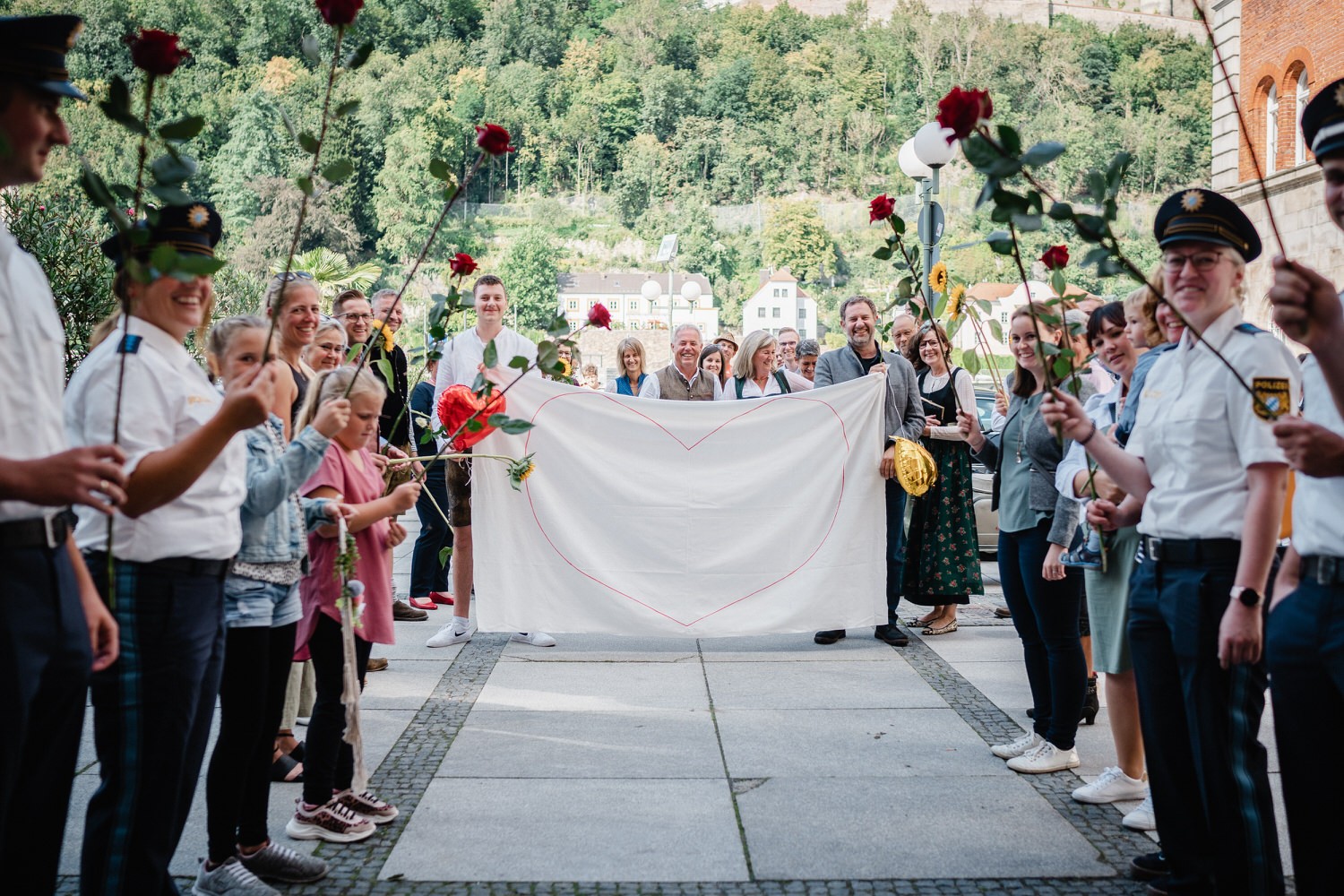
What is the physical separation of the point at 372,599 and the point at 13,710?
6.45ft

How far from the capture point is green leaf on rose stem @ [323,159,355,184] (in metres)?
2.62

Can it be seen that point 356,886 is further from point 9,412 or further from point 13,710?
point 9,412

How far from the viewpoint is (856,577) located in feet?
23.3

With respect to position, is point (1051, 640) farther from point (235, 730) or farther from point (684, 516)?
point (235, 730)

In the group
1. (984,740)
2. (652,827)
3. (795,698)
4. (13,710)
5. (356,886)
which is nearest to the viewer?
(13,710)

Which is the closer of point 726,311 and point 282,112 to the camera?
point 282,112

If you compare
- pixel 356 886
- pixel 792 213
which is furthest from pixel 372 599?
pixel 792 213

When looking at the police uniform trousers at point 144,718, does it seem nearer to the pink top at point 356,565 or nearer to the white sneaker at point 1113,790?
the pink top at point 356,565

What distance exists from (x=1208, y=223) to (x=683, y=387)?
514 centimetres

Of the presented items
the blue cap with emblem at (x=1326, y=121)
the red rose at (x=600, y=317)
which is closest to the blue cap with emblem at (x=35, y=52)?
the blue cap with emblem at (x=1326, y=121)

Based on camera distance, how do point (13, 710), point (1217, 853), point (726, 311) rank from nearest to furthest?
point (13, 710) < point (1217, 853) < point (726, 311)

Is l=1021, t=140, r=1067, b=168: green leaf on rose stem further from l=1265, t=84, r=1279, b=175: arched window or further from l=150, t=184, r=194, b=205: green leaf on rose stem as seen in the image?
l=1265, t=84, r=1279, b=175: arched window

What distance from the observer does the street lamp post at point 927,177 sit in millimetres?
9656

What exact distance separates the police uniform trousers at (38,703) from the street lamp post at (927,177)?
775cm
